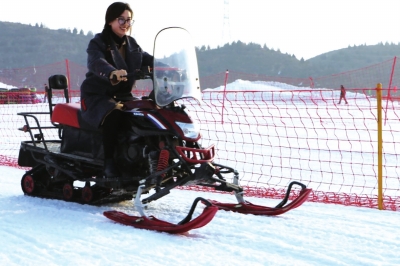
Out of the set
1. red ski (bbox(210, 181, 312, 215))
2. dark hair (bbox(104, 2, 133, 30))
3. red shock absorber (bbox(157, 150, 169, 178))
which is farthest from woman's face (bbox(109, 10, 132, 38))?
red ski (bbox(210, 181, 312, 215))

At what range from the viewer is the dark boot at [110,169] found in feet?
17.8

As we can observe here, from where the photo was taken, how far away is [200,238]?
4590mm

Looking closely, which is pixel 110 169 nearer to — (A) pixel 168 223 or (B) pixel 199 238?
(A) pixel 168 223

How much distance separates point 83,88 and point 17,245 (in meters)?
1.78

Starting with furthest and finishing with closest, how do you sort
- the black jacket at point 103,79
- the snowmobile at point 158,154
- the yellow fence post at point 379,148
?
the yellow fence post at point 379,148, the black jacket at point 103,79, the snowmobile at point 158,154

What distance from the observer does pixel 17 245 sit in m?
4.30

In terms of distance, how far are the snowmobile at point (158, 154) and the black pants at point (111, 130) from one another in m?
0.06

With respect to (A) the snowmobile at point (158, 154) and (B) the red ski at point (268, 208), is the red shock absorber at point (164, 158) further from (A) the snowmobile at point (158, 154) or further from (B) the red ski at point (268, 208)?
(B) the red ski at point (268, 208)

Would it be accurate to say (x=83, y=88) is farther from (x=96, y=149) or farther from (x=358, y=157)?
(x=358, y=157)

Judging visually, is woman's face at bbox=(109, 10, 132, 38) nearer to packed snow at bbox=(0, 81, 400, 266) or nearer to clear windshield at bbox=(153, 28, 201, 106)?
clear windshield at bbox=(153, 28, 201, 106)

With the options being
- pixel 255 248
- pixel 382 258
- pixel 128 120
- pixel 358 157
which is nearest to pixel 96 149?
pixel 128 120

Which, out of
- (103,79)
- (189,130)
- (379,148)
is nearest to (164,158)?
(189,130)

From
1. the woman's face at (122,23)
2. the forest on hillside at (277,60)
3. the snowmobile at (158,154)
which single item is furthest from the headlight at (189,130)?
the forest on hillside at (277,60)

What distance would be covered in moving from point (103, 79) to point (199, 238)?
173 cm
